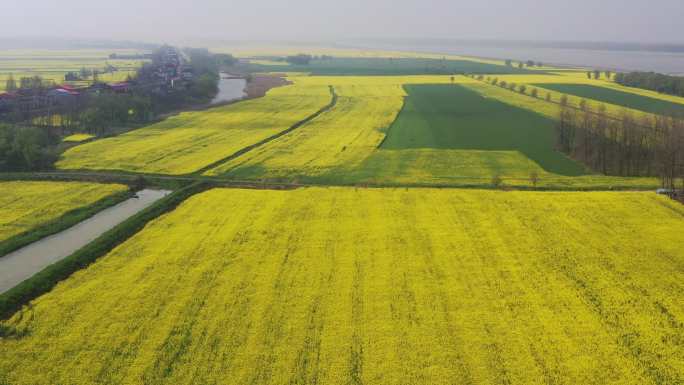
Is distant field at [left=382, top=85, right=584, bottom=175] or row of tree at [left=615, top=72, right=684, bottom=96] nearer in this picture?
distant field at [left=382, top=85, right=584, bottom=175]

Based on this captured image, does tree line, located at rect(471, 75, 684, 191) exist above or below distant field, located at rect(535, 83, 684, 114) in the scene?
below

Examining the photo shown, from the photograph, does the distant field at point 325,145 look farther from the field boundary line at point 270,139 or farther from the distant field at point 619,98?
the distant field at point 619,98

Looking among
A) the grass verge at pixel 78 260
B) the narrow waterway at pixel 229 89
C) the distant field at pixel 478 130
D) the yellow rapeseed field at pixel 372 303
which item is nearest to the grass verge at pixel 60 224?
the grass verge at pixel 78 260

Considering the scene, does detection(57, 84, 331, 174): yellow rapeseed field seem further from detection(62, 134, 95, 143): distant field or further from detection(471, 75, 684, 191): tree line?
detection(471, 75, 684, 191): tree line

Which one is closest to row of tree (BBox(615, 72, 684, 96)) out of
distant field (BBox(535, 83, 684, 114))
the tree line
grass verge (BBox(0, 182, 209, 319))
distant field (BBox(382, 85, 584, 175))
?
distant field (BBox(535, 83, 684, 114))

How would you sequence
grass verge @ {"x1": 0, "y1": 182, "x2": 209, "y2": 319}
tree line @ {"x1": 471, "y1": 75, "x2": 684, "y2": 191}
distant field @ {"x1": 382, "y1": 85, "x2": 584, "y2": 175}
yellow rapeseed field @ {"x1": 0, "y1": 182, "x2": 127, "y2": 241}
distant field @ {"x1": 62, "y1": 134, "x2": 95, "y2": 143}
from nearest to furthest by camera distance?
grass verge @ {"x1": 0, "y1": 182, "x2": 209, "y2": 319}, yellow rapeseed field @ {"x1": 0, "y1": 182, "x2": 127, "y2": 241}, tree line @ {"x1": 471, "y1": 75, "x2": 684, "y2": 191}, distant field @ {"x1": 382, "y1": 85, "x2": 584, "y2": 175}, distant field @ {"x1": 62, "y1": 134, "x2": 95, "y2": 143}

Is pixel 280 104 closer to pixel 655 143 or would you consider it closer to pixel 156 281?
pixel 655 143
